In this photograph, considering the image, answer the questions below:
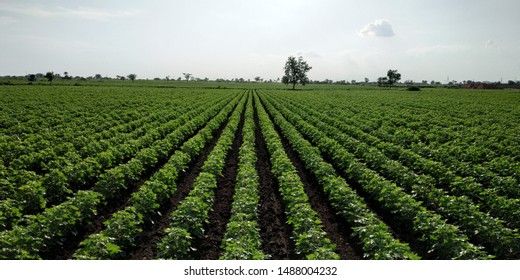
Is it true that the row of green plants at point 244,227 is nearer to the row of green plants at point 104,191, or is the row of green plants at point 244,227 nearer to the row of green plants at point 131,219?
the row of green plants at point 131,219

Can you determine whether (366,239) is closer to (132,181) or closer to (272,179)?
(272,179)

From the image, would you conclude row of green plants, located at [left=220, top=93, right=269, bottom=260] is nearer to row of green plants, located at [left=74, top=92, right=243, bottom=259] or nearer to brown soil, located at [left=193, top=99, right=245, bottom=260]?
brown soil, located at [left=193, top=99, right=245, bottom=260]

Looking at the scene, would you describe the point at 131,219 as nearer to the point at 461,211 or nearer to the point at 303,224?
the point at 303,224

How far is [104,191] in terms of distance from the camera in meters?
9.62

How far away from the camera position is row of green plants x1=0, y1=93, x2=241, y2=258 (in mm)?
6121

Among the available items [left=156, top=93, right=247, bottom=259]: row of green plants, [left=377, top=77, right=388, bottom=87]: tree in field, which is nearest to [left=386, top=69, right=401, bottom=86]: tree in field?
[left=377, top=77, right=388, bottom=87]: tree in field

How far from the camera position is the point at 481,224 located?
775 centimetres

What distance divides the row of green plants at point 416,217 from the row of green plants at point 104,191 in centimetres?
795

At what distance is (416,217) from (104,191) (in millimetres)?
8760

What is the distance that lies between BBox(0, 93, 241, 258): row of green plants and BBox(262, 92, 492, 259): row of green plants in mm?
7949

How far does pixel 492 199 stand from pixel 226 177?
8842 mm

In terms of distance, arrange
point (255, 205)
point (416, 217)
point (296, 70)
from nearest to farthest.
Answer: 1. point (416, 217)
2. point (255, 205)
3. point (296, 70)

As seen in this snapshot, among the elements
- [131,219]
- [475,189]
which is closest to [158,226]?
[131,219]
